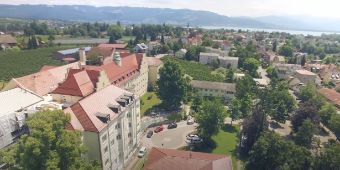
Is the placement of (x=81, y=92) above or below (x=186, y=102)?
above

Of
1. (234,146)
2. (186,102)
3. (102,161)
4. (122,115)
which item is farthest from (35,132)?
(186,102)

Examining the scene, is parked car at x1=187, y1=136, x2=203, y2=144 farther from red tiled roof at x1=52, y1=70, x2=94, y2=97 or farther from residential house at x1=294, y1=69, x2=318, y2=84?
residential house at x1=294, y1=69, x2=318, y2=84

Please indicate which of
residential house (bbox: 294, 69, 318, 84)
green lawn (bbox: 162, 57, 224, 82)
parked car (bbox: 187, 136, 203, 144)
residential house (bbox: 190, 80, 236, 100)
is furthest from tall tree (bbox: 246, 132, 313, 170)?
residential house (bbox: 294, 69, 318, 84)

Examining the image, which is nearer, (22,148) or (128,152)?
(22,148)

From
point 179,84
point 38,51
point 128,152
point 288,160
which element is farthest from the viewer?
point 38,51

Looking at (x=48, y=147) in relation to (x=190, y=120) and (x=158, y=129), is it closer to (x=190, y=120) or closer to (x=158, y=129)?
(x=158, y=129)

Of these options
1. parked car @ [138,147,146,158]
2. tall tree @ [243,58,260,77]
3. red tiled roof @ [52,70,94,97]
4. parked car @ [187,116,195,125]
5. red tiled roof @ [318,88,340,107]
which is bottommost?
parked car @ [138,147,146,158]

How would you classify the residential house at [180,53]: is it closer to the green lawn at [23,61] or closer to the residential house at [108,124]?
the green lawn at [23,61]

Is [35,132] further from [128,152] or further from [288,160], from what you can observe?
[288,160]

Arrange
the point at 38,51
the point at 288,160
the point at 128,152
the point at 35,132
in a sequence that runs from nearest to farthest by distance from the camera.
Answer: the point at 35,132, the point at 288,160, the point at 128,152, the point at 38,51
